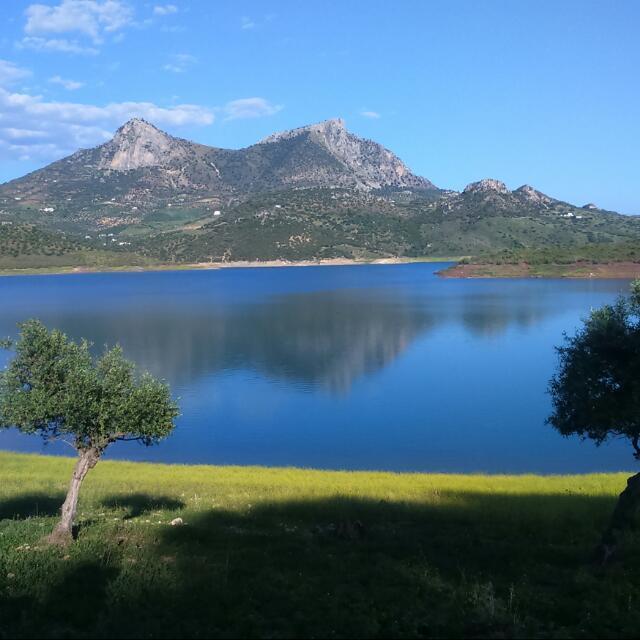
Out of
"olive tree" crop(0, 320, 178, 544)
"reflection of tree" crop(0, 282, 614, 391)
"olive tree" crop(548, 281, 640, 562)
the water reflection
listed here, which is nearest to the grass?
"olive tree" crop(0, 320, 178, 544)

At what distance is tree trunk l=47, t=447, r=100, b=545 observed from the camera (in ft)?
57.2

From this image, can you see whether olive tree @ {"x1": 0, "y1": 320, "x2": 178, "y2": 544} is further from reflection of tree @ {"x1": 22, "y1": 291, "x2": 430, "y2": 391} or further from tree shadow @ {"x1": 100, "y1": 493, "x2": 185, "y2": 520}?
reflection of tree @ {"x1": 22, "y1": 291, "x2": 430, "y2": 391}

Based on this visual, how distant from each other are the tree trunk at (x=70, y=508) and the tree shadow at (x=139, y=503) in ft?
13.5

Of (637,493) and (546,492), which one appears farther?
(546,492)

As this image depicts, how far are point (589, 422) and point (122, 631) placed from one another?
15.8m

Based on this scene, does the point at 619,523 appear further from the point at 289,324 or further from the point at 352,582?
the point at 289,324

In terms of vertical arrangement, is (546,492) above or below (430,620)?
below

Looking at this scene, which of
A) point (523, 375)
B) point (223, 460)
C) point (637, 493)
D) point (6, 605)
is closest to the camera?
point (6, 605)

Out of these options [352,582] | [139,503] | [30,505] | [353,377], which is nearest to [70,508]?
[139,503]

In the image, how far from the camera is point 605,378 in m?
20.7

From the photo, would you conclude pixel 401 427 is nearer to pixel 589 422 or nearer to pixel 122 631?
pixel 589 422

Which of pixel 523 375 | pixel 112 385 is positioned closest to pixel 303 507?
pixel 112 385

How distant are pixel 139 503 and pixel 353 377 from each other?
47438mm

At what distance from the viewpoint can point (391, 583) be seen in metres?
14.8
